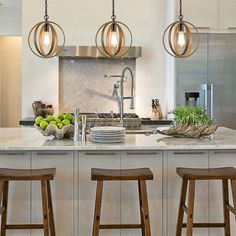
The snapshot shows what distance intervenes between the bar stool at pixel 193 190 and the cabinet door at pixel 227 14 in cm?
293

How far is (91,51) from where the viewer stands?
583 centimetres

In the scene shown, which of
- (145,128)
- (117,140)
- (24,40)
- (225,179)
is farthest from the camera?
(24,40)

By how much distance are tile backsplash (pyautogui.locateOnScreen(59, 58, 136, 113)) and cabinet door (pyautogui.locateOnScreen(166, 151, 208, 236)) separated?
2.96 meters

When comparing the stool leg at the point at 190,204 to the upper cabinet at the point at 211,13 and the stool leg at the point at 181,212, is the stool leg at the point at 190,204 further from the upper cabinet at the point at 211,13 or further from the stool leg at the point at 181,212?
the upper cabinet at the point at 211,13

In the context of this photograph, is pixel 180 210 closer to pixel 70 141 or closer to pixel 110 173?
pixel 110 173

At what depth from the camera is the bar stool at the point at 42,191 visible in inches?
114

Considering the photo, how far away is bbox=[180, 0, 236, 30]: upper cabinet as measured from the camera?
5.53 metres

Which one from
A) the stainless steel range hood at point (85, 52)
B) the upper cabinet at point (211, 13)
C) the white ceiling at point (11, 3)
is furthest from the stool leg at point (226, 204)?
the white ceiling at point (11, 3)

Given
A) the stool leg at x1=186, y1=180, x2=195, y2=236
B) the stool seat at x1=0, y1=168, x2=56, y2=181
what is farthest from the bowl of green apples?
the stool leg at x1=186, y1=180, x2=195, y2=236

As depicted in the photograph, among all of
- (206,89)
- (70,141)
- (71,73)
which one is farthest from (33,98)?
(70,141)

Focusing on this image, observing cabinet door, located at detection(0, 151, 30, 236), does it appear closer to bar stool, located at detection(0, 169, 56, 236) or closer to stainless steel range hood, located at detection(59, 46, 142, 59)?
bar stool, located at detection(0, 169, 56, 236)

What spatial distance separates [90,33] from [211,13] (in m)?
1.74

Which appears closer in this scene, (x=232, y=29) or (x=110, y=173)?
(x=110, y=173)

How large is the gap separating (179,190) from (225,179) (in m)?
0.47
